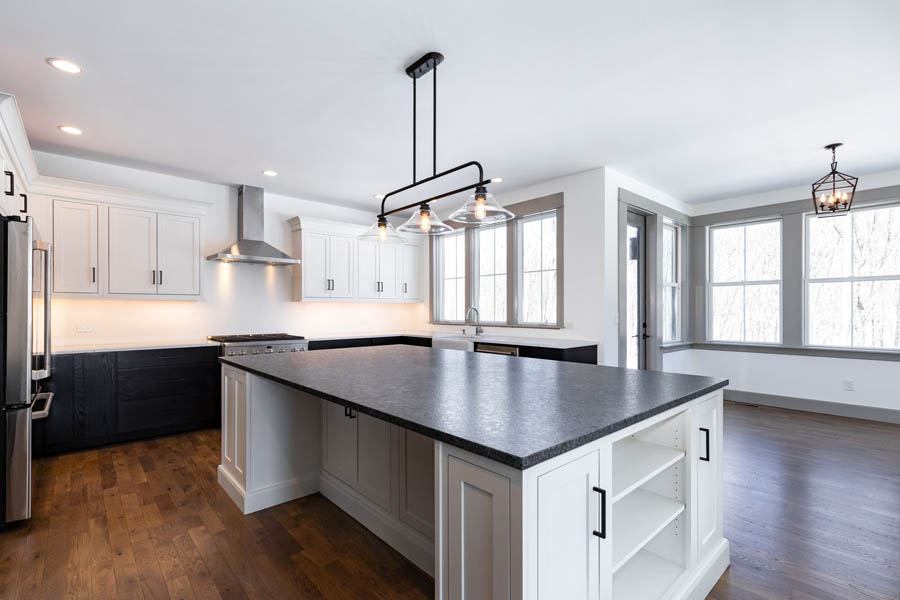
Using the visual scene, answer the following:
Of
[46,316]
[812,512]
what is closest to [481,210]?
[812,512]

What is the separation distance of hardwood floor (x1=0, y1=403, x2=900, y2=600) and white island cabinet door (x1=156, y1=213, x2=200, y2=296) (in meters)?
1.71

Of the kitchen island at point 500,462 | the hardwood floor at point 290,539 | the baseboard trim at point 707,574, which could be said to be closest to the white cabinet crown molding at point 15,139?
the kitchen island at point 500,462

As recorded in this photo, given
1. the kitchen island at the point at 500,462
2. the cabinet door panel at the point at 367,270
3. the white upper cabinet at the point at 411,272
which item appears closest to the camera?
the kitchen island at the point at 500,462

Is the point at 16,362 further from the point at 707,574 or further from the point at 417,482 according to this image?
the point at 707,574

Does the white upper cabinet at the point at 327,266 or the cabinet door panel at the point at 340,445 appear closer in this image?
the cabinet door panel at the point at 340,445

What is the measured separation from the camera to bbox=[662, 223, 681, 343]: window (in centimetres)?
547

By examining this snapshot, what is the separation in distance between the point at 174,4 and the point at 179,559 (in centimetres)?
260

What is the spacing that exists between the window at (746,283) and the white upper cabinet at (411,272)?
13.5 feet

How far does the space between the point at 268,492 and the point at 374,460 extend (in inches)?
31.8

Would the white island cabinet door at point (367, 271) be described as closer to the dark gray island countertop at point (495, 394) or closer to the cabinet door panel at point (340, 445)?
the dark gray island countertop at point (495, 394)

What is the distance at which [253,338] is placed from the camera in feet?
15.3

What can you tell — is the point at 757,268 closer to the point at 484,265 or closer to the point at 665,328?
the point at 665,328

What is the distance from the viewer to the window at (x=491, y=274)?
541 cm

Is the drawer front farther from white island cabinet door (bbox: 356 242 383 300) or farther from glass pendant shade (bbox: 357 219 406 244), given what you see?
glass pendant shade (bbox: 357 219 406 244)
